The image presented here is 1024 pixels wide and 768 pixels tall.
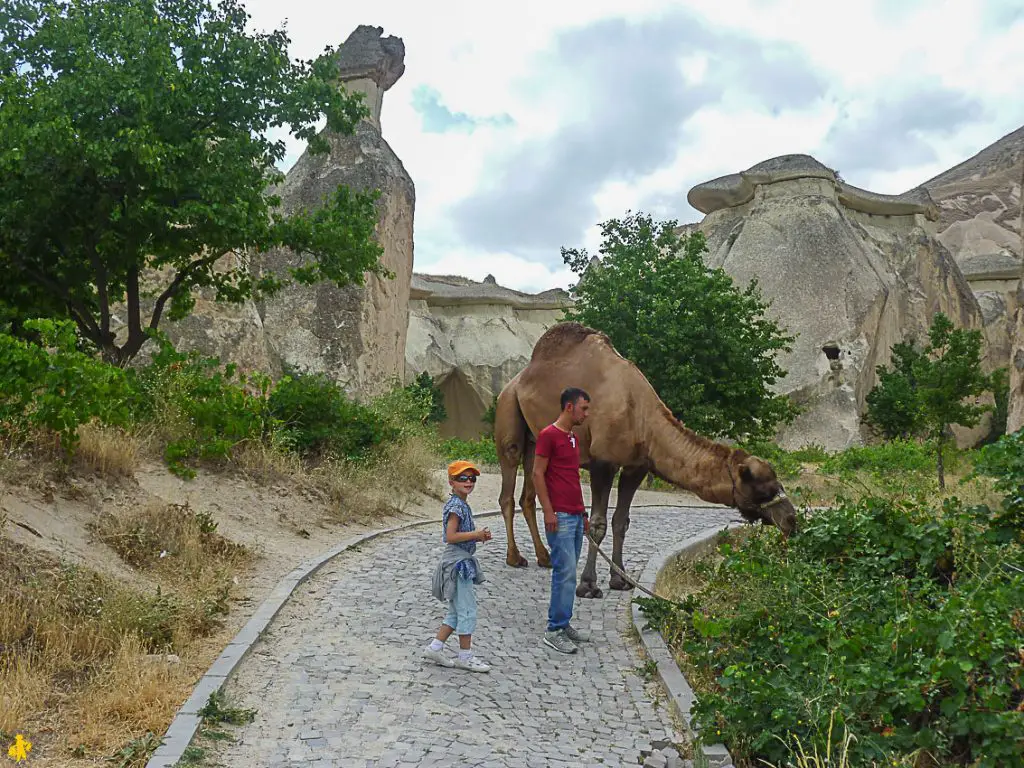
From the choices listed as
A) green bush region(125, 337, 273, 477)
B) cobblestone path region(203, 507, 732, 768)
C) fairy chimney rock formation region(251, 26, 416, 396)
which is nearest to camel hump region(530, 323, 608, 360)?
cobblestone path region(203, 507, 732, 768)

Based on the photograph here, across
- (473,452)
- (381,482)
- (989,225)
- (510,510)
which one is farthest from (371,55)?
(989,225)

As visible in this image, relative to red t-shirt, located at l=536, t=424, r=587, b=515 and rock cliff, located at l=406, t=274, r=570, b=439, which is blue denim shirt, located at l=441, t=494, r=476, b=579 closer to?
red t-shirt, located at l=536, t=424, r=587, b=515

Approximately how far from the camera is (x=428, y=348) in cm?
4091

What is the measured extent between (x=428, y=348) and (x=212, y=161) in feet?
96.7

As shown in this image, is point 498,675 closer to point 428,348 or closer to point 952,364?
point 952,364

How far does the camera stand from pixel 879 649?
13.9 feet

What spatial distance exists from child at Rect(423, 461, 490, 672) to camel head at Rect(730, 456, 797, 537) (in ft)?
8.46

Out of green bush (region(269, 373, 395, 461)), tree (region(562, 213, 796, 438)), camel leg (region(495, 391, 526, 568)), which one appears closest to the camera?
camel leg (region(495, 391, 526, 568))

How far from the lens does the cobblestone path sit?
432cm

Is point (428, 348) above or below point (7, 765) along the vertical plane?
above

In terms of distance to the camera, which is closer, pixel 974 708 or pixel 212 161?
pixel 974 708

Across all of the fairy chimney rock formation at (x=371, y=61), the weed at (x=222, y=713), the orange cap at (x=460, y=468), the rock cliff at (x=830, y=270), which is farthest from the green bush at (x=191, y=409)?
the rock cliff at (x=830, y=270)

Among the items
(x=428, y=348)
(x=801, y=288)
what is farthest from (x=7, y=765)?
(x=428, y=348)

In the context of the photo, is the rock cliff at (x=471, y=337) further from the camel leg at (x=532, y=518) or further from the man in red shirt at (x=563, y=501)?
the man in red shirt at (x=563, y=501)
